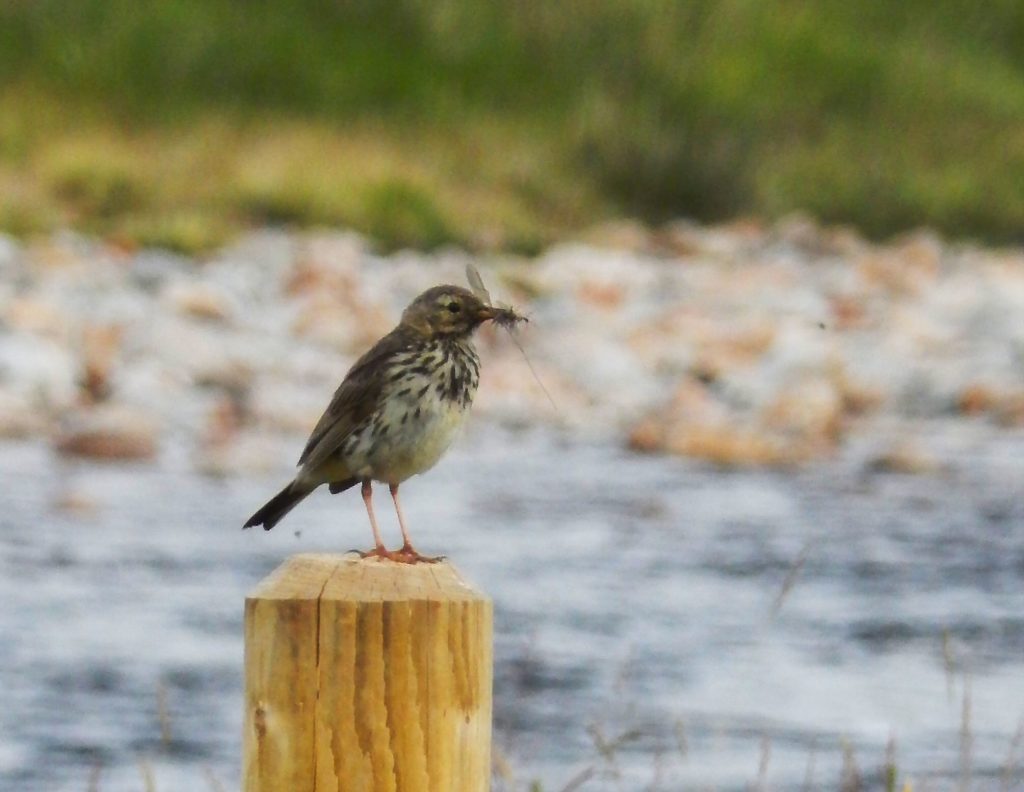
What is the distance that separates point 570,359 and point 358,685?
1246 cm

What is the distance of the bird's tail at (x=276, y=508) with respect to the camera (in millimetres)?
4176

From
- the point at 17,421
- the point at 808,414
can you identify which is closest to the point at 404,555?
the point at 17,421

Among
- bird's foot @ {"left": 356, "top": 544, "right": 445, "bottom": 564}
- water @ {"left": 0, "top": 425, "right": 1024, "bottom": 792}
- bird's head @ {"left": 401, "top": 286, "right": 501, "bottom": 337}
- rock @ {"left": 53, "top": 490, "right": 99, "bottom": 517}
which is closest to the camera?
bird's foot @ {"left": 356, "top": 544, "right": 445, "bottom": 564}

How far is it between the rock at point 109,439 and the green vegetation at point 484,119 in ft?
21.8

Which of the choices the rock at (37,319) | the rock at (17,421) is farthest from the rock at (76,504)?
the rock at (37,319)

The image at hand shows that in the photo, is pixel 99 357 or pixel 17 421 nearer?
pixel 17 421

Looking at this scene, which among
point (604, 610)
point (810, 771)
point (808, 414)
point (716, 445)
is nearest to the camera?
point (810, 771)

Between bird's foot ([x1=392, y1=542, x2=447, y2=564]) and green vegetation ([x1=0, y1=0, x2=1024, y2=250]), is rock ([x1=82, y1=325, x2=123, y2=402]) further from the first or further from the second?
bird's foot ([x1=392, y1=542, x2=447, y2=564])

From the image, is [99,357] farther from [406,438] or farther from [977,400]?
[406,438]

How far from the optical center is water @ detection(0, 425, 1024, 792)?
6762 millimetres

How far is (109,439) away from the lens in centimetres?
1187

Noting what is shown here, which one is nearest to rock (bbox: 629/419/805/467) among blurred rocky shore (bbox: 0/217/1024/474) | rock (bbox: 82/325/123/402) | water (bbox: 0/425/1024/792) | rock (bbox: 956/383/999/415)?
blurred rocky shore (bbox: 0/217/1024/474)

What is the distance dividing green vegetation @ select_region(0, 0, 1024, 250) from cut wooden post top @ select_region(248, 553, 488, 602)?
1598cm

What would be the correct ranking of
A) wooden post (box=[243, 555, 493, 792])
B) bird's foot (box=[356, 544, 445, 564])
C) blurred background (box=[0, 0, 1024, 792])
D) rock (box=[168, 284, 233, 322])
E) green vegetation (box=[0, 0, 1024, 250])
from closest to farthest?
wooden post (box=[243, 555, 493, 792])
bird's foot (box=[356, 544, 445, 564])
blurred background (box=[0, 0, 1024, 792])
rock (box=[168, 284, 233, 322])
green vegetation (box=[0, 0, 1024, 250])
